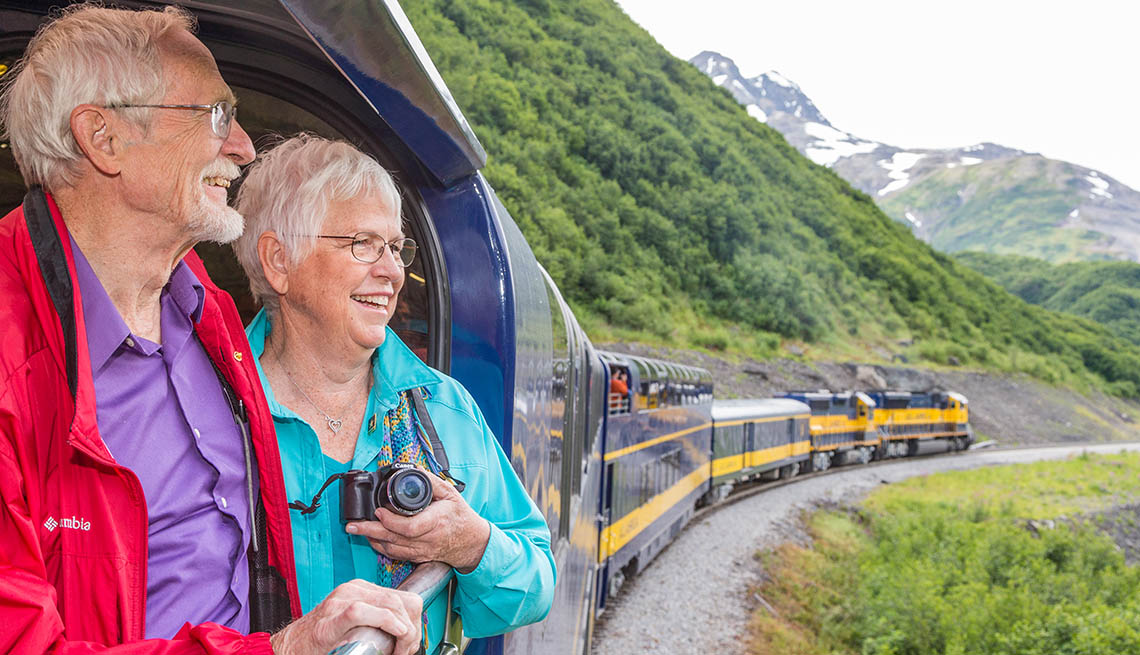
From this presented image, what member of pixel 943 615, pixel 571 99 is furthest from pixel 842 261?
pixel 943 615

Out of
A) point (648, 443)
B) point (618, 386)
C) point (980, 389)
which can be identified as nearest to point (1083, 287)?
point (980, 389)

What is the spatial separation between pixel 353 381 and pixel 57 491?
788 millimetres

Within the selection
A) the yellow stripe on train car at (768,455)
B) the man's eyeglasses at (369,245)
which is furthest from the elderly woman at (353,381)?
the yellow stripe on train car at (768,455)

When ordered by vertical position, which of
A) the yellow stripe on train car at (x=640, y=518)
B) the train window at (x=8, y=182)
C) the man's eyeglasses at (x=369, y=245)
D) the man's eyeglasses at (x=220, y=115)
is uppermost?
the man's eyeglasses at (x=220, y=115)

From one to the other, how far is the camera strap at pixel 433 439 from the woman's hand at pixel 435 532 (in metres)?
0.14

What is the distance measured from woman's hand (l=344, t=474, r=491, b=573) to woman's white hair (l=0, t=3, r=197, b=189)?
79 cm

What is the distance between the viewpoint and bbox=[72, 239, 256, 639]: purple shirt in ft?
4.55

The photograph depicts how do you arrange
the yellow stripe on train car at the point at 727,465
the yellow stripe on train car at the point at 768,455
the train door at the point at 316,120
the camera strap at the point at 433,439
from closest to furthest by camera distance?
the camera strap at the point at 433,439, the train door at the point at 316,120, the yellow stripe on train car at the point at 727,465, the yellow stripe on train car at the point at 768,455

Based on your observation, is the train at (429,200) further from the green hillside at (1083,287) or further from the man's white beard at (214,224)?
the green hillside at (1083,287)

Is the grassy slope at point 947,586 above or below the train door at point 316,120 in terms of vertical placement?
below

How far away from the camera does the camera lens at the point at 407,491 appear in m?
1.55

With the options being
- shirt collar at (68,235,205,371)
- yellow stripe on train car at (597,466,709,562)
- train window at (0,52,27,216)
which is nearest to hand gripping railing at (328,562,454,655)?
shirt collar at (68,235,205,371)

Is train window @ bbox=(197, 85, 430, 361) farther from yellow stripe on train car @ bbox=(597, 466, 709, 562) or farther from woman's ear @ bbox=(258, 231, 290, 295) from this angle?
yellow stripe on train car @ bbox=(597, 466, 709, 562)

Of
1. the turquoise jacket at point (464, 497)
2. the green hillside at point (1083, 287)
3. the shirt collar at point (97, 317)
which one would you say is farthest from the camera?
the green hillside at point (1083, 287)
